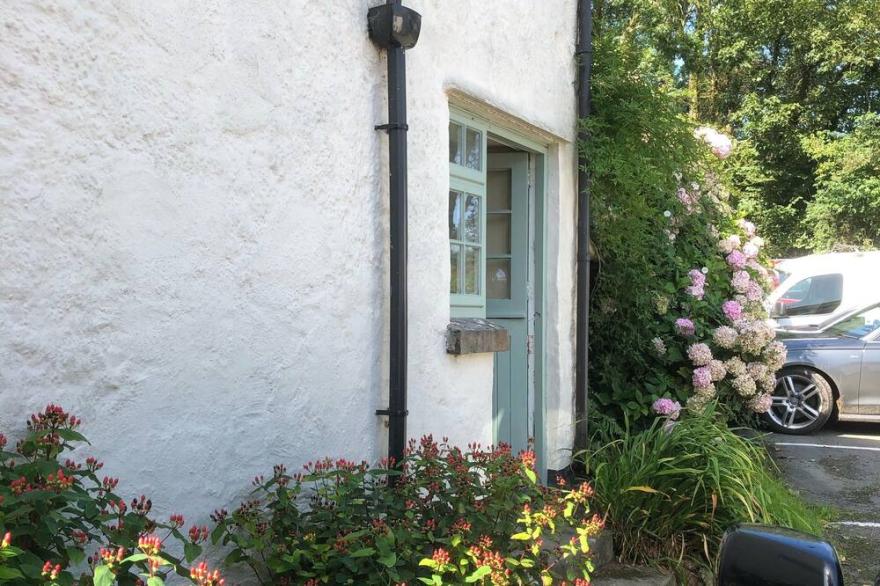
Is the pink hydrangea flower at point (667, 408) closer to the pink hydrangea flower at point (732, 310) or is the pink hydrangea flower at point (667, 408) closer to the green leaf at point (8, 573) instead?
the pink hydrangea flower at point (732, 310)

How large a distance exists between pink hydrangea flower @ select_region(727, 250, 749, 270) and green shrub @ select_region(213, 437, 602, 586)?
15.6ft

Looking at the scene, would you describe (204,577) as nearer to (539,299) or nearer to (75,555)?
(75,555)

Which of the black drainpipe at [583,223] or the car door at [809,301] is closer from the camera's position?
the black drainpipe at [583,223]

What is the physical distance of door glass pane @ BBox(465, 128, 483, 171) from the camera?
4438 mm

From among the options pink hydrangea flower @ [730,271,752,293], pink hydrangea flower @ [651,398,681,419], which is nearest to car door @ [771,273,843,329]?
pink hydrangea flower @ [730,271,752,293]

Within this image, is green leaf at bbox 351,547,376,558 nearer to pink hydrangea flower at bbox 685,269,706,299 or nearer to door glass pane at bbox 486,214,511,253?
door glass pane at bbox 486,214,511,253

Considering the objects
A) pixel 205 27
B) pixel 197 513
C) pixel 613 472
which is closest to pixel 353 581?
pixel 197 513

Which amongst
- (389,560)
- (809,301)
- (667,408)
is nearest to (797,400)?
(809,301)

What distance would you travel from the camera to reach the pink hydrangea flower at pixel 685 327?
21.2ft

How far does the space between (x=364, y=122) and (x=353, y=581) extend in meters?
1.78


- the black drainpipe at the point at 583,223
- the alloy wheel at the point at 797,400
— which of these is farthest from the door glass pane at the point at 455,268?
the alloy wheel at the point at 797,400

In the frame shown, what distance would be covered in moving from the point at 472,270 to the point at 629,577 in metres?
1.81

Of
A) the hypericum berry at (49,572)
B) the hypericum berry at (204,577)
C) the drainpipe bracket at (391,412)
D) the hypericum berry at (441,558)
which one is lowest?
the hypericum berry at (441,558)

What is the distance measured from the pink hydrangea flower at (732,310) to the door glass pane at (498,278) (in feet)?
8.12
